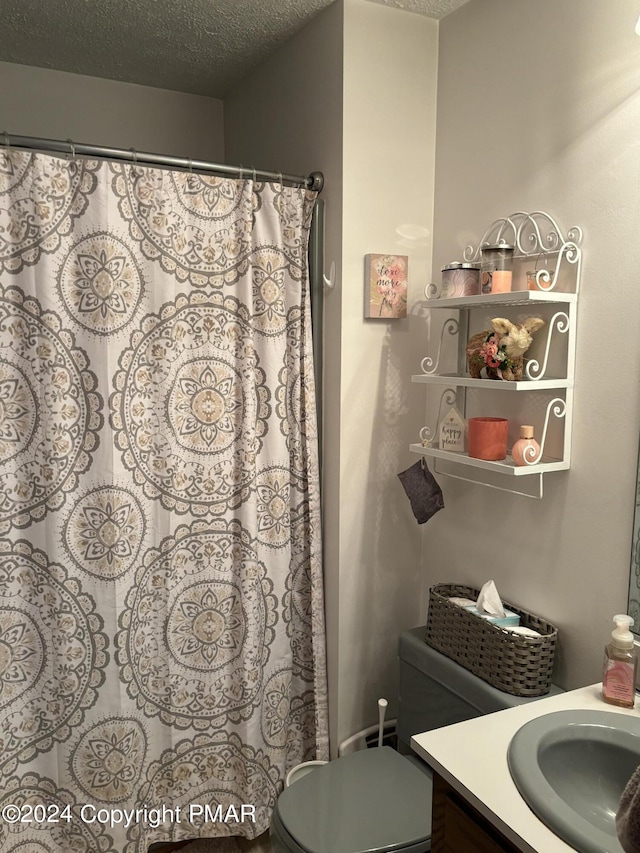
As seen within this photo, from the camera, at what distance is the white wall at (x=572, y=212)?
145 cm

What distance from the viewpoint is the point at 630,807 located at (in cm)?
76

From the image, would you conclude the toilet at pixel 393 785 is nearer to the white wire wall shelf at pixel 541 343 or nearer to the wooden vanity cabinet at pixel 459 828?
the wooden vanity cabinet at pixel 459 828

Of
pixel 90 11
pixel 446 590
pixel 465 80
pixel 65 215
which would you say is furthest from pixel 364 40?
pixel 446 590

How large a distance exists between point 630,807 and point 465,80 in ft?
5.78

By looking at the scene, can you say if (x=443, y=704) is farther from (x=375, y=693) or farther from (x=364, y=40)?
(x=364, y=40)

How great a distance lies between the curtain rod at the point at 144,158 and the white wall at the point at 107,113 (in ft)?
2.38

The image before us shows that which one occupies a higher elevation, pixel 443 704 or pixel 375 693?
pixel 443 704

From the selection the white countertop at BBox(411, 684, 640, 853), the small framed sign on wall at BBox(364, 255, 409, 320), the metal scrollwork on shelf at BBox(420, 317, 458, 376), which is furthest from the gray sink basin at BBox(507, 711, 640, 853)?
the small framed sign on wall at BBox(364, 255, 409, 320)

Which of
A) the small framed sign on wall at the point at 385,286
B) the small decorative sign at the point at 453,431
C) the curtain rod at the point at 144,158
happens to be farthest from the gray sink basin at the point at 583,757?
the curtain rod at the point at 144,158

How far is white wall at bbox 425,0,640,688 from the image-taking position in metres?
1.45

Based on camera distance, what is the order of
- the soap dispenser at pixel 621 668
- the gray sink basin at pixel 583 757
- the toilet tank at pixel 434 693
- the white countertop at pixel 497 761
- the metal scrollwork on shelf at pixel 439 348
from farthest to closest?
the metal scrollwork on shelf at pixel 439 348 < the toilet tank at pixel 434 693 < the soap dispenser at pixel 621 668 < the gray sink basin at pixel 583 757 < the white countertop at pixel 497 761

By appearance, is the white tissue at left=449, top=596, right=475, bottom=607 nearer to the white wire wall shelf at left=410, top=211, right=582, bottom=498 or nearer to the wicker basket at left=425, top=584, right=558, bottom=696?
the wicker basket at left=425, top=584, right=558, bottom=696

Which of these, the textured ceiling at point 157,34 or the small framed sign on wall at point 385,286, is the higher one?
the textured ceiling at point 157,34

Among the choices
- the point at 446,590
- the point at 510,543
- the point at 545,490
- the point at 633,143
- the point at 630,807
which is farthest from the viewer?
the point at 446,590
